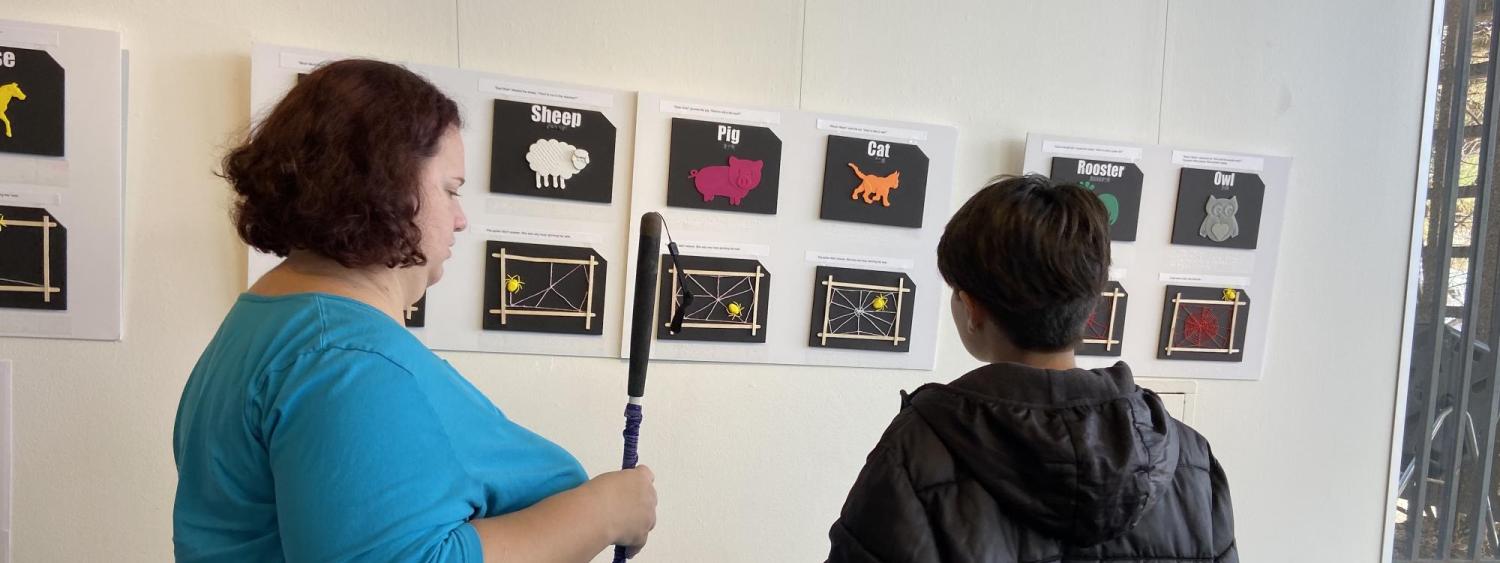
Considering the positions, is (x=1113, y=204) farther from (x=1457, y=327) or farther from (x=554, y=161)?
(x=554, y=161)

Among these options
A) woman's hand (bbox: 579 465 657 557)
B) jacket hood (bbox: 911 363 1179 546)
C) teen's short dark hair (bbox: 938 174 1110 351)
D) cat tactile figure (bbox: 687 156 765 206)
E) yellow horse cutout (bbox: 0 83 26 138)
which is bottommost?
woman's hand (bbox: 579 465 657 557)

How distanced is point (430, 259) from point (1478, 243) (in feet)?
6.46

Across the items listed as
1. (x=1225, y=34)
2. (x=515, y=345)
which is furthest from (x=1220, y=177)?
(x=515, y=345)

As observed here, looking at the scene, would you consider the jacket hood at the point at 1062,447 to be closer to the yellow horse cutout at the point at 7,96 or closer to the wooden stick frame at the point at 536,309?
the wooden stick frame at the point at 536,309

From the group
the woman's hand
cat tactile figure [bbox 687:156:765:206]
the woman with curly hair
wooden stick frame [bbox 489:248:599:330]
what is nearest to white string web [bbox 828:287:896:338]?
cat tactile figure [bbox 687:156:765:206]

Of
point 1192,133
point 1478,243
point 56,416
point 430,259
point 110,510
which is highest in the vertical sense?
point 1192,133

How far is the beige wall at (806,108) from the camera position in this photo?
119cm

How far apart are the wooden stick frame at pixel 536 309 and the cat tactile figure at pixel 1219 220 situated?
1.10 meters

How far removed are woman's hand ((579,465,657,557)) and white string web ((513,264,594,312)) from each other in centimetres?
55

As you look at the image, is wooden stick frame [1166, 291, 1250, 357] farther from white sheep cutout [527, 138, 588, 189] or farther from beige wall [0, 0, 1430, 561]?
white sheep cutout [527, 138, 588, 189]

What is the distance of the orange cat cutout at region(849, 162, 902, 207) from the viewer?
1392mm

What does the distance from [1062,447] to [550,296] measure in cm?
82

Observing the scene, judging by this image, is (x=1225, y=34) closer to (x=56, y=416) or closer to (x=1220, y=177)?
(x=1220, y=177)

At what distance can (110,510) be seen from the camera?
122 centimetres
